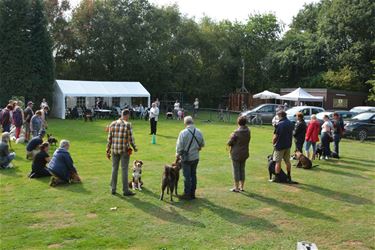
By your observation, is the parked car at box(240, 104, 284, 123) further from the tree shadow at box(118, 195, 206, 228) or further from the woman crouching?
the tree shadow at box(118, 195, 206, 228)

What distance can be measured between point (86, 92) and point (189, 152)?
87.0 ft

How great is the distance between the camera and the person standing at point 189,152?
9055 millimetres

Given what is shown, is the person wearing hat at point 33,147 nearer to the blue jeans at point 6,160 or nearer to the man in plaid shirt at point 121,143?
the blue jeans at point 6,160

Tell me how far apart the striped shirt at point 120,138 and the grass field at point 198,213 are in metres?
1.03

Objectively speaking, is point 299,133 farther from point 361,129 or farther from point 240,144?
point 361,129

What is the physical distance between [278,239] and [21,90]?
31.9 m

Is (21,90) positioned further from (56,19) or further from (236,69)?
(236,69)

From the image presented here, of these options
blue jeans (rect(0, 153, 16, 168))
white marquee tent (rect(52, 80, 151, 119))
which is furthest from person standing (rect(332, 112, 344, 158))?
white marquee tent (rect(52, 80, 151, 119))

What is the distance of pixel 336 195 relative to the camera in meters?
9.92

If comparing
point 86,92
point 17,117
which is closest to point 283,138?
point 17,117

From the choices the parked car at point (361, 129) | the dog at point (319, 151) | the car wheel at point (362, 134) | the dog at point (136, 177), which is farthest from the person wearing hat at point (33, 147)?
the car wheel at point (362, 134)

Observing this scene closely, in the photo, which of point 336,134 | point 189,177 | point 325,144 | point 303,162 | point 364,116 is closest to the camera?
point 189,177

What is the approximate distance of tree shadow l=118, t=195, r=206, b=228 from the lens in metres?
7.63

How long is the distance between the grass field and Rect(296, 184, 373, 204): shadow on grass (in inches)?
0.9
